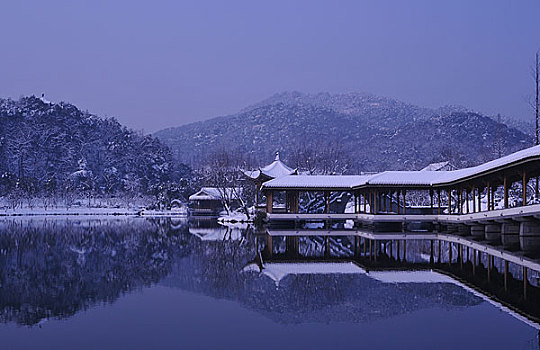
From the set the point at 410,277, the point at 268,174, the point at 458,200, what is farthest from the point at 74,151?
the point at 410,277

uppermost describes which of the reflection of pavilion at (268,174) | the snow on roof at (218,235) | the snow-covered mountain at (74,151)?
the snow-covered mountain at (74,151)

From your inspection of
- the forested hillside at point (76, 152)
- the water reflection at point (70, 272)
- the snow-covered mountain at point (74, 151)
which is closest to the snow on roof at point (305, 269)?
the water reflection at point (70, 272)

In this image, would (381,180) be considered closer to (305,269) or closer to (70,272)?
(305,269)

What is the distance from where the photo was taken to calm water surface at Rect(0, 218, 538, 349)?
23.5 feet

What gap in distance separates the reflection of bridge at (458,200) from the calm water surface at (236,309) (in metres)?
7.43

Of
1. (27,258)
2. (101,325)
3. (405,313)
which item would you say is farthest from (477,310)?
(27,258)

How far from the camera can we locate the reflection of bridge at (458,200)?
18.8 meters

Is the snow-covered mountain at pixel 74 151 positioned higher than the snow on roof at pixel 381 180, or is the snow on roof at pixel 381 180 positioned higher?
the snow-covered mountain at pixel 74 151

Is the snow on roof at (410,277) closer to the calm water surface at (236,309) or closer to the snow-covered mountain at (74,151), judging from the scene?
the calm water surface at (236,309)

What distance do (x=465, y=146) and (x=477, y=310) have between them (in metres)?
82.7

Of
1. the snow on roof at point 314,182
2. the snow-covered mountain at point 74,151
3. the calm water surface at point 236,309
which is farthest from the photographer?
the snow-covered mountain at point 74,151

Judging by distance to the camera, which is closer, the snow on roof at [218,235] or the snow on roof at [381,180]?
the snow on roof at [218,235]

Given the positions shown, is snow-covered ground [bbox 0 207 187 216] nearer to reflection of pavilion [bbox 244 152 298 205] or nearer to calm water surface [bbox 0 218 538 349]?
reflection of pavilion [bbox 244 152 298 205]

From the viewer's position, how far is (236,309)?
9.24 meters
